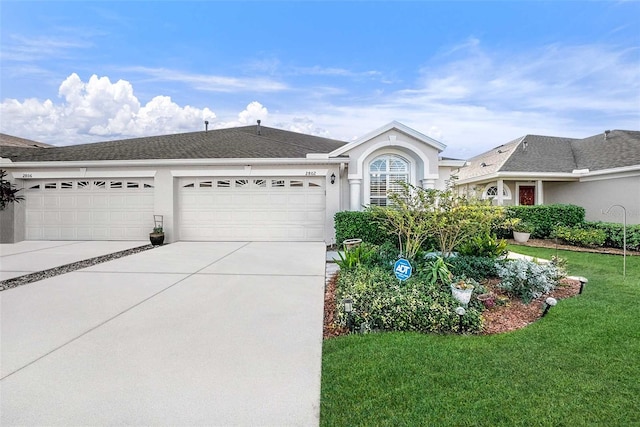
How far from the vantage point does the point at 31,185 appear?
11336mm

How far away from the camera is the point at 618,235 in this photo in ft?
32.0

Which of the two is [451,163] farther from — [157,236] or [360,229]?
[157,236]

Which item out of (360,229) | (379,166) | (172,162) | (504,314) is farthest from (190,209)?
(504,314)

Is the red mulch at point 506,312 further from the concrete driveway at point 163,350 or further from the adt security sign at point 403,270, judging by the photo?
the adt security sign at point 403,270

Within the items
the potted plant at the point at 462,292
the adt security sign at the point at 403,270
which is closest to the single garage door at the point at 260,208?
the adt security sign at the point at 403,270

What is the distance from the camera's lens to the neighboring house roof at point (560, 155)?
45.3 ft

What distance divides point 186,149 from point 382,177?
23.9ft

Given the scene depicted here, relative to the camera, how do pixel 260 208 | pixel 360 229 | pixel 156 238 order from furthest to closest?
pixel 260 208 < pixel 156 238 < pixel 360 229

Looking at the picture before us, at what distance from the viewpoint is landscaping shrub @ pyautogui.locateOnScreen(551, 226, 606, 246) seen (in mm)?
9891

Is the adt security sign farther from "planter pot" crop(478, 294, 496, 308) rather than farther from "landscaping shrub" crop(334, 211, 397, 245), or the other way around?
"landscaping shrub" crop(334, 211, 397, 245)

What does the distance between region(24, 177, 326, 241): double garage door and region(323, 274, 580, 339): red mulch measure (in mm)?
5730

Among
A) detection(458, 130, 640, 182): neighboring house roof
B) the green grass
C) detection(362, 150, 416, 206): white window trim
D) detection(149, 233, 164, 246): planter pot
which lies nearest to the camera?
the green grass

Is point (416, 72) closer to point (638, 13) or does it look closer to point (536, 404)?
point (638, 13)

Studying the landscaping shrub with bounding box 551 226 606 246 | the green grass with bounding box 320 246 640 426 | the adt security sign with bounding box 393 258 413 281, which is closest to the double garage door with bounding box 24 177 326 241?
the adt security sign with bounding box 393 258 413 281
